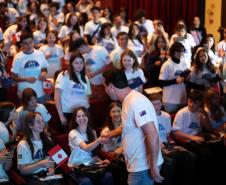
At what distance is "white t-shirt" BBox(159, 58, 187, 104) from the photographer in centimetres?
628

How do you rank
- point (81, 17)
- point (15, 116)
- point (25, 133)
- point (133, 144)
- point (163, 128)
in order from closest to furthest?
point (133, 144), point (25, 133), point (15, 116), point (163, 128), point (81, 17)

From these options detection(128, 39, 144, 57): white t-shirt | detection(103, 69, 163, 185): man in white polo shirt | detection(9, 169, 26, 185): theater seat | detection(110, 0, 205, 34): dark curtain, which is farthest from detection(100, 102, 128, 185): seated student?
detection(110, 0, 205, 34): dark curtain

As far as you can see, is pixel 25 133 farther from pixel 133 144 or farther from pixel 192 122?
pixel 192 122

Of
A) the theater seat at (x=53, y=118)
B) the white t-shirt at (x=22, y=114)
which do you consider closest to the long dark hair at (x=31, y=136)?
the white t-shirt at (x=22, y=114)

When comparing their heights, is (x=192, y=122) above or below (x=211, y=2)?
below

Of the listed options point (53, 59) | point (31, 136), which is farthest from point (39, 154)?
point (53, 59)

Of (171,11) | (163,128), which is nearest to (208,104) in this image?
(163,128)

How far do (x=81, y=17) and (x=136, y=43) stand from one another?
3249 millimetres

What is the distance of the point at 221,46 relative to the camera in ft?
26.3

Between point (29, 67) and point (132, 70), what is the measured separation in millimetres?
1318

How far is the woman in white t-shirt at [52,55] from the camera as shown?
724cm

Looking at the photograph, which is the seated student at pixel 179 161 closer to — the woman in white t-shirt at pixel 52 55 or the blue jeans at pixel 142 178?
the blue jeans at pixel 142 178

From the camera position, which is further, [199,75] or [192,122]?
[199,75]

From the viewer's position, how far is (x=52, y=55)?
730cm
